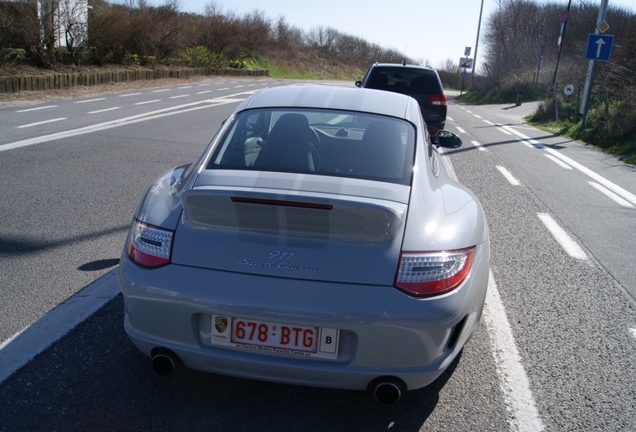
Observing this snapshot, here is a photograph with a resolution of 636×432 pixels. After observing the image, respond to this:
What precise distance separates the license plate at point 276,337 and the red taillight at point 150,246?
0.39m

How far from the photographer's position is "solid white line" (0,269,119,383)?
3.38 m

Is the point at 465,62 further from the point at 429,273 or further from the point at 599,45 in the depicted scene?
the point at 429,273

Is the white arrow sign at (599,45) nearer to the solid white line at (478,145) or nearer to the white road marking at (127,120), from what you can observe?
the solid white line at (478,145)

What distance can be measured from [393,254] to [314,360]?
0.60 m

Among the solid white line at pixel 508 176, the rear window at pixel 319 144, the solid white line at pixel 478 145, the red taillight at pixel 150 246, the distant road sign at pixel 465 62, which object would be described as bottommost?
the solid white line at pixel 478 145

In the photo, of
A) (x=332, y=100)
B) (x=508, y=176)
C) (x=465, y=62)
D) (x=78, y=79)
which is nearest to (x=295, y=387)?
(x=332, y=100)

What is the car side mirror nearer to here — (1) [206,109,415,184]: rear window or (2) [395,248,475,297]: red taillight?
(1) [206,109,415,184]: rear window

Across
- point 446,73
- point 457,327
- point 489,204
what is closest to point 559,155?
point 489,204

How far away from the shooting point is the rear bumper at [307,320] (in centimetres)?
270

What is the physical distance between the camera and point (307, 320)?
8.86 feet

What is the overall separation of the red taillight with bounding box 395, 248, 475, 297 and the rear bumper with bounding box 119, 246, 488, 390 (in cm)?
4

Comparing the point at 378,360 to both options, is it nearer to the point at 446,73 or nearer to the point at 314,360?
the point at 314,360

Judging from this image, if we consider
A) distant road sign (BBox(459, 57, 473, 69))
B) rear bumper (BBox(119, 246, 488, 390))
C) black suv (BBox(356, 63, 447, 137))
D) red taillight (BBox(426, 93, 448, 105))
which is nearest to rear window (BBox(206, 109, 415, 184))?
rear bumper (BBox(119, 246, 488, 390))

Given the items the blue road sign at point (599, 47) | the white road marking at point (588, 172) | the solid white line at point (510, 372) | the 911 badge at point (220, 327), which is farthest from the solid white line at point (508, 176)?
the blue road sign at point (599, 47)
